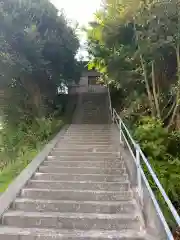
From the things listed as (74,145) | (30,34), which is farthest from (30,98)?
(74,145)

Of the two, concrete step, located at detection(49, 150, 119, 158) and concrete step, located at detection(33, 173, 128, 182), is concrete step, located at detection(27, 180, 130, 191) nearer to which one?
concrete step, located at detection(33, 173, 128, 182)

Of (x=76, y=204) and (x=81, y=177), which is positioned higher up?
(x=81, y=177)

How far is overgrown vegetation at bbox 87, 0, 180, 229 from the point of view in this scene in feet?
24.9

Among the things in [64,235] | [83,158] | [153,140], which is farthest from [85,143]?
[64,235]

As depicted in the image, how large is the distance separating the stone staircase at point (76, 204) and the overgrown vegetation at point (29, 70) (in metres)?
1.98

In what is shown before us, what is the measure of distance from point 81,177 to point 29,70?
5.42m

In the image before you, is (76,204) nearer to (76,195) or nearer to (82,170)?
(76,195)

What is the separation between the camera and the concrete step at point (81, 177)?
510cm

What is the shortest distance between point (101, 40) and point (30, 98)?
4.05m

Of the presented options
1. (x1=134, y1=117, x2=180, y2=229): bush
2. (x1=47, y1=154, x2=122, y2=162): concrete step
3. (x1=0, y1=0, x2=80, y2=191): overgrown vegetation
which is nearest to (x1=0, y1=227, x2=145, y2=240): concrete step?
(x1=134, y1=117, x2=180, y2=229): bush

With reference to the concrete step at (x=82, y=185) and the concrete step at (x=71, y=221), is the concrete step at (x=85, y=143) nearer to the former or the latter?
the concrete step at (x=82, y=185)

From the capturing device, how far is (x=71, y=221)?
12.1 ft

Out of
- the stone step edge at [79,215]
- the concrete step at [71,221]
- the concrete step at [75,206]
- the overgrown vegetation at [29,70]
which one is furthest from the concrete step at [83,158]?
the concrete step at [71,221]

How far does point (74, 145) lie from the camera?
7730mm
